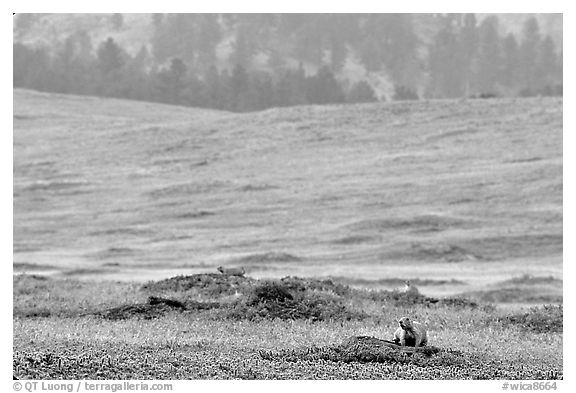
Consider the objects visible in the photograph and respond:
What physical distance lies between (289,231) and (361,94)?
76492mm

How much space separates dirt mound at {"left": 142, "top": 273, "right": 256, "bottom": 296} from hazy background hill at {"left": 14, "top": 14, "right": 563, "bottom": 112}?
98845mm

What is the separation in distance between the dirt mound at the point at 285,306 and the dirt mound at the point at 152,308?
31.3 inches

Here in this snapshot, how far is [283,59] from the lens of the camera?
158m

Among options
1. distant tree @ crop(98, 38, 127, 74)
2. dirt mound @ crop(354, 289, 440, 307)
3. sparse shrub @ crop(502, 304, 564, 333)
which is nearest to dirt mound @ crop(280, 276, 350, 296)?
dirt mound @ crop(354, 289, 440, 307)

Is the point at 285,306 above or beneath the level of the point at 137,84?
beneath

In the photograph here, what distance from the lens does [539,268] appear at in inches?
1770

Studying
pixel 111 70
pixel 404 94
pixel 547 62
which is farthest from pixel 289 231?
pixel 547 62

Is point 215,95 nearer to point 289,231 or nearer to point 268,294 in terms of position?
point 289,231

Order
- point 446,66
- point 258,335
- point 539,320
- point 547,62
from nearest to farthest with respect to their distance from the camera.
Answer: point 258,335
point 539,320
point 547,62
point 446,66

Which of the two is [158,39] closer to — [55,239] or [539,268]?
[55,239]

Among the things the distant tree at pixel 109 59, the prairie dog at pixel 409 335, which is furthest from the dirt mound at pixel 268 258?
the distant tree at pixel 109 59

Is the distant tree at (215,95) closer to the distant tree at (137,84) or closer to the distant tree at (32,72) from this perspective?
the distant tree at (137,84)
